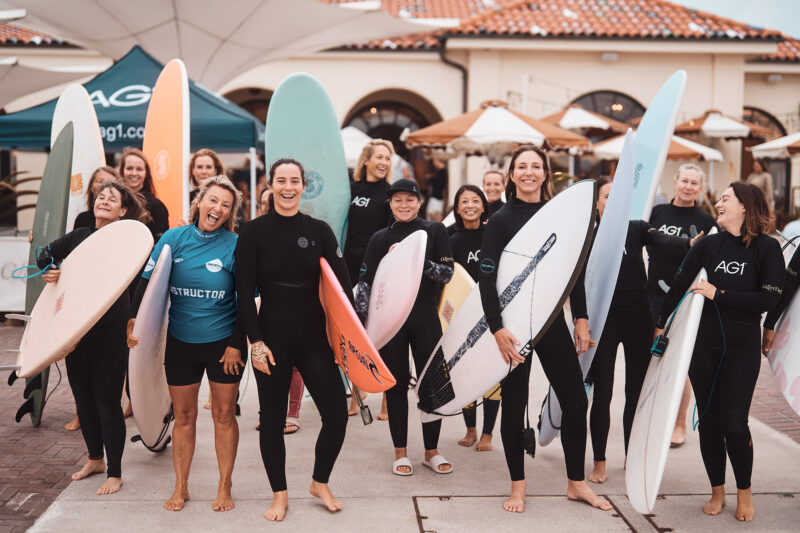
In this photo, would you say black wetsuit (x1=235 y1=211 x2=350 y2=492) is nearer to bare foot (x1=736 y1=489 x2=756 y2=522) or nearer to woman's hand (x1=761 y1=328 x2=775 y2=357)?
bare foot (x1=736 y1=489 x2=756 y2=522)

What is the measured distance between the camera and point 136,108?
7664 millimetres

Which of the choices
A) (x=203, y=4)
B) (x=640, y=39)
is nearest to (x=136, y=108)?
(x=203, y=4)

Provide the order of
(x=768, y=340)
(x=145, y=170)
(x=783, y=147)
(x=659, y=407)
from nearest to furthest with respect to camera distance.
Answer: (x=659, y=407)
(x=768, y=340)
(x=145, y=170)
(x=783, y=147)

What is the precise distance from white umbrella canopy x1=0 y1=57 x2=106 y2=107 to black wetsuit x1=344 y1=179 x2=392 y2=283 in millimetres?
8265

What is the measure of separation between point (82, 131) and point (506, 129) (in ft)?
19.1

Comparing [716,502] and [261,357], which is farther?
[716,502]

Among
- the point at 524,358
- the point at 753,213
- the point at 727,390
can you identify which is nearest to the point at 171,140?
the point at 524,358

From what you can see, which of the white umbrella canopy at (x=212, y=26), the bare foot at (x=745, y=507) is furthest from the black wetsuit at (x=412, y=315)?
the white umbrella canopy at (x=212, y=26)

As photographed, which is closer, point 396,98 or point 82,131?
point 82,131

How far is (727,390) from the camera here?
3.32m

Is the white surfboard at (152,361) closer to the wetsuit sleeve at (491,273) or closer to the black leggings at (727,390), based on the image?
the wetsuit sleeve at (491,273)

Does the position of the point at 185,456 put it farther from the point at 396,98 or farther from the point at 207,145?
the point at 396,98

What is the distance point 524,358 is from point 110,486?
2175mm

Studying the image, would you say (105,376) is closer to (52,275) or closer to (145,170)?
(52,275)
